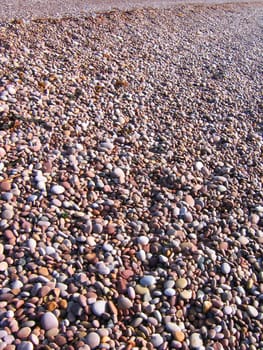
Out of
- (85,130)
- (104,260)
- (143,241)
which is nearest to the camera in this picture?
(104,260)

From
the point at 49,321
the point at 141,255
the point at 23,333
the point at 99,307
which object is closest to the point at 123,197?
the point at 141,255

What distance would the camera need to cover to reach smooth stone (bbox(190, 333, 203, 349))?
2.89 meters

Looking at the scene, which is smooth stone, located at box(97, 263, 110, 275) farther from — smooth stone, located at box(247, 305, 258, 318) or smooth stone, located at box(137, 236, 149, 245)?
smooth stone, located at box(247, 305, 258, 318)

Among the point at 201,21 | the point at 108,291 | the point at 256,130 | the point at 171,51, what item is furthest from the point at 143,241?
the point at 201,21

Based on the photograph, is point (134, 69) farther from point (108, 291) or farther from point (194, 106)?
point (108, 291)

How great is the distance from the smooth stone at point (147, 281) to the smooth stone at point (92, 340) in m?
0.62

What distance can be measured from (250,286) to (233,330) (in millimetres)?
502

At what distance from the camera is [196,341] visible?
2.92m

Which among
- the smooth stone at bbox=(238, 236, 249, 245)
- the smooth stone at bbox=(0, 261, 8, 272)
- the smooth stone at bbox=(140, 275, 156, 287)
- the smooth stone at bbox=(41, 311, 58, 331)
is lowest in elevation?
the smooth stone at bbox=(0, 261, 8, 272)

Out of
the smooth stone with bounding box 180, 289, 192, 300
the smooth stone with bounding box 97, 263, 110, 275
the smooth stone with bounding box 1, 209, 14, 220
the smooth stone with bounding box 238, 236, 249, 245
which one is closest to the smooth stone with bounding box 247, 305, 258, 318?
the smooth stone with bounding box 180, 289, 192, 300

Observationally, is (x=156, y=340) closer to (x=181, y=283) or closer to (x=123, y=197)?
(x=181, y=283)

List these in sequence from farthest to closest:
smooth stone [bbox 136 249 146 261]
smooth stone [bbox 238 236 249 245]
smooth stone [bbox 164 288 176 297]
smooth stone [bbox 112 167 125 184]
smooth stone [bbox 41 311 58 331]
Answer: smooth stone [bbox 112 167 125 184] → smooth stone [bbox 238 236 249 245] → smooth stone [bbox 136 249 146 261] → smooth stone [bbox 164 288 176 297] → smooth stone [bbox 41 311 58 331]

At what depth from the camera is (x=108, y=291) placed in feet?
10.2

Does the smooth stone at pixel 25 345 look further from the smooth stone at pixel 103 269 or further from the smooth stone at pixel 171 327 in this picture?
the smooth stone at pixel 171 327
